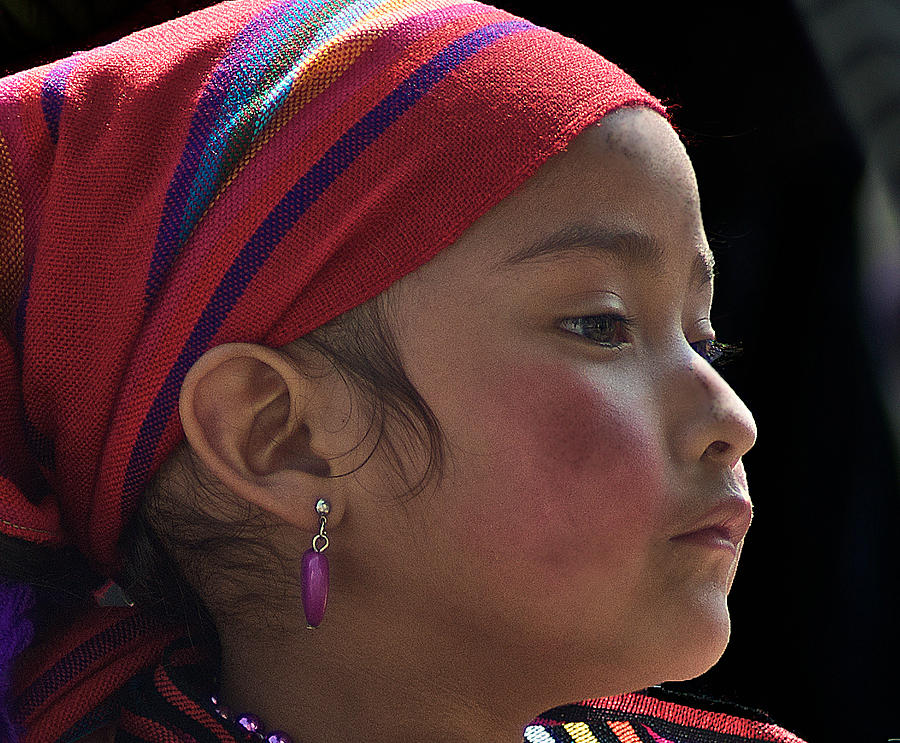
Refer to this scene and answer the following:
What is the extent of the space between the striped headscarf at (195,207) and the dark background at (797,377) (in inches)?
40.6

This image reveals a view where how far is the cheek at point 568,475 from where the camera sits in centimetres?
120

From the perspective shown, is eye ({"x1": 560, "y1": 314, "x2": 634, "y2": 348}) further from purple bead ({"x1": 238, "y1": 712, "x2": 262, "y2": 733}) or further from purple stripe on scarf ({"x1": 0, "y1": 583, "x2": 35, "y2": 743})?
purple stripe on scarf ({"x1": 0, "y1": 583, "x2": 35, "y2": 743})

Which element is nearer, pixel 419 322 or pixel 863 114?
pixel 419 322

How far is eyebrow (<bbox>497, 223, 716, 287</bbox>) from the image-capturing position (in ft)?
4.09

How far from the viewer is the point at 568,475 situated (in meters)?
1.20

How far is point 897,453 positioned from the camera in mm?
2309

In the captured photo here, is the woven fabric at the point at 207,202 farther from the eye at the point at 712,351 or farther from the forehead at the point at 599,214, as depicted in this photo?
the eye at the point at 712,351

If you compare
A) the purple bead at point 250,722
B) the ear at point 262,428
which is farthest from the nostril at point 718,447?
the purple bead at point 250,722

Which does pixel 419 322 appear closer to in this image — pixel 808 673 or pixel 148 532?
pixel 148 532

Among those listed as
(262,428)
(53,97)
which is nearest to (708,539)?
(262,428)

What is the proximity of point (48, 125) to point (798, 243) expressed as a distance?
1535 mm

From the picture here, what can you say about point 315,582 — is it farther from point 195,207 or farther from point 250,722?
point 195,207

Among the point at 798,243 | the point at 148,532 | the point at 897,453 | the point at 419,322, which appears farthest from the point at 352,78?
the point at 897,453

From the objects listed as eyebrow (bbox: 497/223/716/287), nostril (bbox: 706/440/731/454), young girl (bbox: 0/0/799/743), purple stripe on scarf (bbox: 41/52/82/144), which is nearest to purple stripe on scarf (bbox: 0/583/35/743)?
young girl (bbox: 0/0/799/743)
